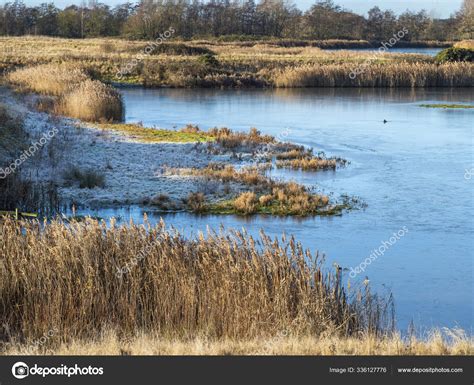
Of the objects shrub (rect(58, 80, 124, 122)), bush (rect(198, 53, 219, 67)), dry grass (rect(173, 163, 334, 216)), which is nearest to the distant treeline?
bush (rect(198, 53, 219, 67))

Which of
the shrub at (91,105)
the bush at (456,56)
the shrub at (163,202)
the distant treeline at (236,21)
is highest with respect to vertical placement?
the distant treeline at (236,21)

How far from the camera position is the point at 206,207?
18.7 m

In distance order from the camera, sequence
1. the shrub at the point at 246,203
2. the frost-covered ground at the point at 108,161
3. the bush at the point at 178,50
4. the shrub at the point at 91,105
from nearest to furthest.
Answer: the shrub at the point at 246,203 < the frost-covered ground at the point at 108,161 < the shrub at the point at 91,105 < the bush at the point at 178,50

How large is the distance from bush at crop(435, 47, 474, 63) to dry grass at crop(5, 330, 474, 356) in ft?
159

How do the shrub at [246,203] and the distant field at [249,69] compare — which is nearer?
the shrub at [246,203]

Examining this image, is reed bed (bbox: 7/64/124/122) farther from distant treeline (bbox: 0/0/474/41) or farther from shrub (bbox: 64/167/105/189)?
distant treeline (bbox: 0/0/474/41)

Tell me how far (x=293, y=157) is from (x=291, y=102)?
17.1 m

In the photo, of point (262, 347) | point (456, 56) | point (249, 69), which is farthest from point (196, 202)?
point (456, 56)

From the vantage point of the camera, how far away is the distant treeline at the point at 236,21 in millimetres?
91375

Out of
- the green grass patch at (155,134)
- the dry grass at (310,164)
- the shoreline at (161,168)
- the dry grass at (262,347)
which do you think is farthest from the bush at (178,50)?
the dry grass at (262,347)

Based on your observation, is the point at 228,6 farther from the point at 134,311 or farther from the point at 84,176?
the point at 134,311

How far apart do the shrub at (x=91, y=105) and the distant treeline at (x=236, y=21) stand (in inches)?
2222

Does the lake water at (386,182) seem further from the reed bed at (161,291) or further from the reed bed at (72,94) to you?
the reed bed at (161,291)

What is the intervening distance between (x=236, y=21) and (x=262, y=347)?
95.6m
